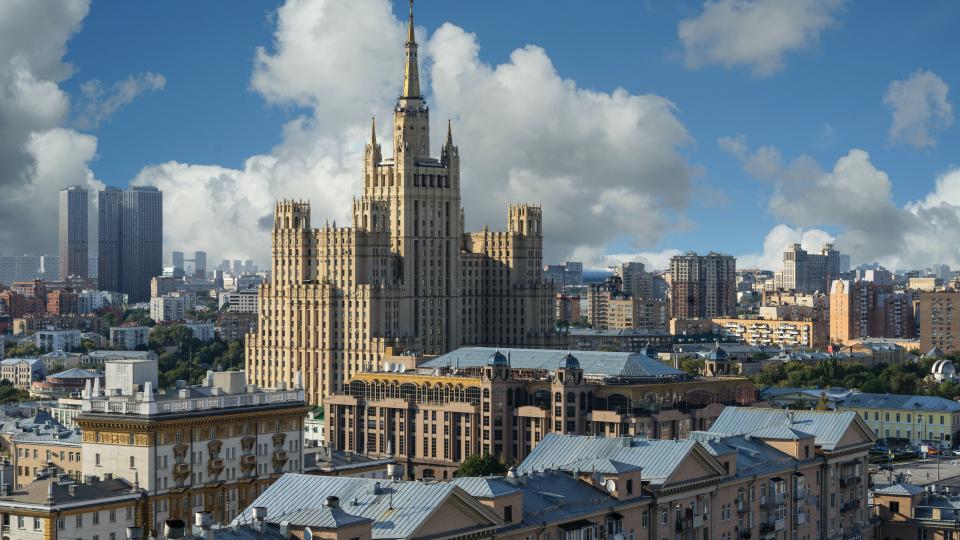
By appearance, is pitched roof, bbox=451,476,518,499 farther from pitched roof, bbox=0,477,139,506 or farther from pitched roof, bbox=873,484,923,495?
pitched roof, bbox=873,484,923,495

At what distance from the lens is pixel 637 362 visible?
15150 cm

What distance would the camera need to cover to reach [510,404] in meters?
152

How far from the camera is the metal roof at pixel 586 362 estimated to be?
150m

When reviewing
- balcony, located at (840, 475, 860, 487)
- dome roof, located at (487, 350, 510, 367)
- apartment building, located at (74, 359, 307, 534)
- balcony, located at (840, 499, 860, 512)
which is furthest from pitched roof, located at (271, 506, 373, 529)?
dome roof, located at (487, 350, 510, 367)

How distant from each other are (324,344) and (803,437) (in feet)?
355

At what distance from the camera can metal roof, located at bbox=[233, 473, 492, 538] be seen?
68.6 meters

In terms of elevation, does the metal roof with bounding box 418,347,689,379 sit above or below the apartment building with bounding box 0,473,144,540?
above

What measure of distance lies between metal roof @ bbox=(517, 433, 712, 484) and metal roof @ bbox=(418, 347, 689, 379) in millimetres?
57861

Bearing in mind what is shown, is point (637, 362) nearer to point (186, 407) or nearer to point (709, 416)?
point (709, 416)

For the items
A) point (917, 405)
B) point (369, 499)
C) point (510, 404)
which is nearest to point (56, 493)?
point (369, 499)

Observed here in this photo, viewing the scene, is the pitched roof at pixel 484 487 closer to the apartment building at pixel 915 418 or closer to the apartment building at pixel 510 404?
the apartment building at pixel 510 404

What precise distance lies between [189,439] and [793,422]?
3758cm

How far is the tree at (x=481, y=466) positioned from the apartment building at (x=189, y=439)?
19.3 metres

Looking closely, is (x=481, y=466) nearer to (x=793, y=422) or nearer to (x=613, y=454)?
(x=793, y=422)
